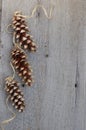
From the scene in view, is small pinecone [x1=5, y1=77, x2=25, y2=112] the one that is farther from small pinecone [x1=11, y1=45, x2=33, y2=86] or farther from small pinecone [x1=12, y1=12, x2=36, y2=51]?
small pinecone [x1=12, y1=12, x2=36, y2=51]

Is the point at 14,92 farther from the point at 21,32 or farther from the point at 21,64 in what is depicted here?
the point at 21,32

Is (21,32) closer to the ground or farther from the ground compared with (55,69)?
farther from the ground

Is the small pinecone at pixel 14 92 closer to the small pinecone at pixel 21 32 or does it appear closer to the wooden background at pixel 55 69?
the wooden background at pixel 55 69

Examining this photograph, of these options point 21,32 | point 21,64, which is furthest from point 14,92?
point 21,32

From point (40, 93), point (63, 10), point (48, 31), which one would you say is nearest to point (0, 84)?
point (40, 93)

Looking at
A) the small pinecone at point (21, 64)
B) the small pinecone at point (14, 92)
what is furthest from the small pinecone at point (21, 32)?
the small pinecone at point (14, 92)
